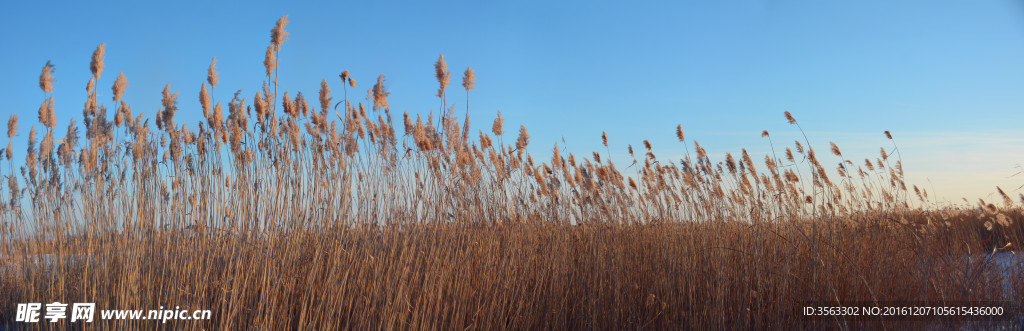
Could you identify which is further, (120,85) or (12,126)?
(12,126)

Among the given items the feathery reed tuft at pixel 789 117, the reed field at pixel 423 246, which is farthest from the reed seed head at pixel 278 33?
the feathery reed tuft at pixel 789 117

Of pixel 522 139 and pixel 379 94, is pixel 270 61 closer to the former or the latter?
pixel 379 94

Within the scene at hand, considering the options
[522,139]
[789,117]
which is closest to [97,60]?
[522,139]

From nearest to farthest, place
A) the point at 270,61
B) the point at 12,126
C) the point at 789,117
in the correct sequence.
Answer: the point at 270,61 → the point at 12,126 → the point at 789,117

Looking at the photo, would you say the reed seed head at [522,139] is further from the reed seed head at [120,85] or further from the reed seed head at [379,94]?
the reed seed head at [120,85]

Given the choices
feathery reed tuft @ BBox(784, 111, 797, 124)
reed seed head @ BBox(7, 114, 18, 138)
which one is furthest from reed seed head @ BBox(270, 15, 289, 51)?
feathery reed tuft @ BBox(784, 111, 797, 124)

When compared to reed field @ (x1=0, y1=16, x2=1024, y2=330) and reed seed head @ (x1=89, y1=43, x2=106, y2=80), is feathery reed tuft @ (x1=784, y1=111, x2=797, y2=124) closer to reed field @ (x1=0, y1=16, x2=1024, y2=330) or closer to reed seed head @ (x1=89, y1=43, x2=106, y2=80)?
reed field @ (x1=0, y1=16, x2=1024, y2=330)

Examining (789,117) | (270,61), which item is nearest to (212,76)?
(270,61)

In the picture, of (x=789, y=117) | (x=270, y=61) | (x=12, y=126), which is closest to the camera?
(x=270, y=61)

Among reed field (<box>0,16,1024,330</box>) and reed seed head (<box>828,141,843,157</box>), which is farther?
reed seed head (<box>828,141,843,157</box>)

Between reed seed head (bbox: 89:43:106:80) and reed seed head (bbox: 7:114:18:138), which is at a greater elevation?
reed seed head (bbox: 89:43:106:80)

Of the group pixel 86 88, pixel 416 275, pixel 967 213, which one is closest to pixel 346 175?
pixel 416 275

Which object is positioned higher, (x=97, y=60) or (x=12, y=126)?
(x=97, y=60)

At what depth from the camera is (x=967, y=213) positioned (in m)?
9.62
